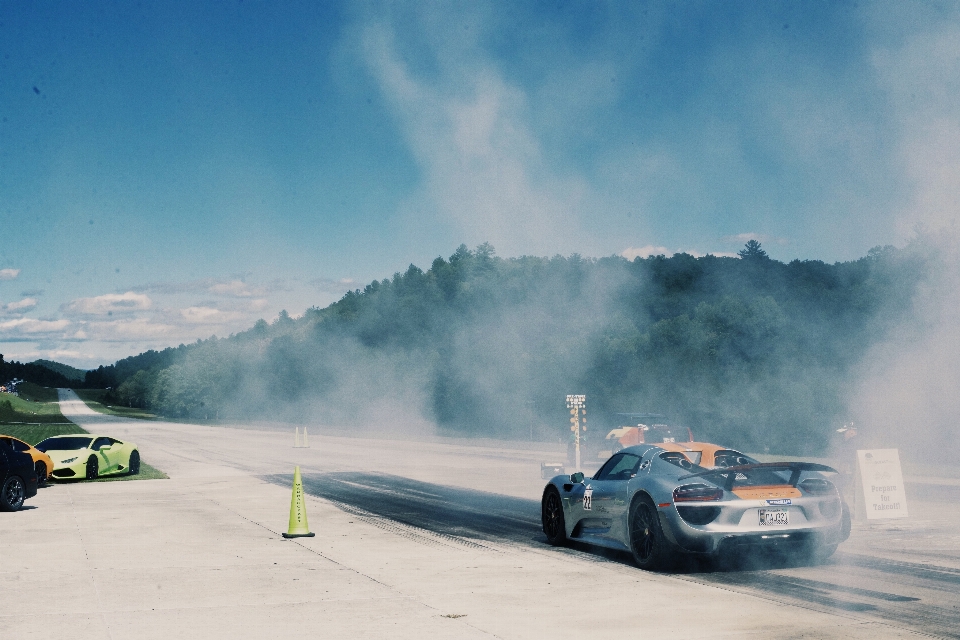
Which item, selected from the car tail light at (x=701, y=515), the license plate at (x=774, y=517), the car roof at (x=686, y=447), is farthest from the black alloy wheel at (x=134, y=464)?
the license plate at (x=774, y=517)

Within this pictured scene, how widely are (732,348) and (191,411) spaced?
122 meters

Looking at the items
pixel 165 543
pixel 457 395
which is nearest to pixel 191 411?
pixel 457 395

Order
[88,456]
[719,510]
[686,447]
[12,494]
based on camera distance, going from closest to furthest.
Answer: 1. [719,510]
2. [686,447]
3. [12,494]
4. [88,456]

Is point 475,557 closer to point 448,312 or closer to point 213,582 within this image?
point 213,582

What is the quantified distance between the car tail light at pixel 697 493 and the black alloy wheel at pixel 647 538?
35cm

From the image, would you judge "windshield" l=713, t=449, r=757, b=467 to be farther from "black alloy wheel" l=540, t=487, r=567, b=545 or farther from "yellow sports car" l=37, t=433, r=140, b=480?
"yellow sports car" l=37, t=433, r=140, b=480

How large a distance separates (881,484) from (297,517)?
793cm

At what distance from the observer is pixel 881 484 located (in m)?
13.4

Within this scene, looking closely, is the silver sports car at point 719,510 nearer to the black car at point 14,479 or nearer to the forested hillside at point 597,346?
the black car at point 14,479

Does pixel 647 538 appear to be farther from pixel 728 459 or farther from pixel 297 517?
pixel 297 517

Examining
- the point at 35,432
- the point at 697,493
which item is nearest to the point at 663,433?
the point at 697,493

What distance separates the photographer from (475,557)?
10938mm

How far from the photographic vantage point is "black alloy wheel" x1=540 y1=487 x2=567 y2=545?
1176 centimetres

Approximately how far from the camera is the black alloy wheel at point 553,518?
11757mm
